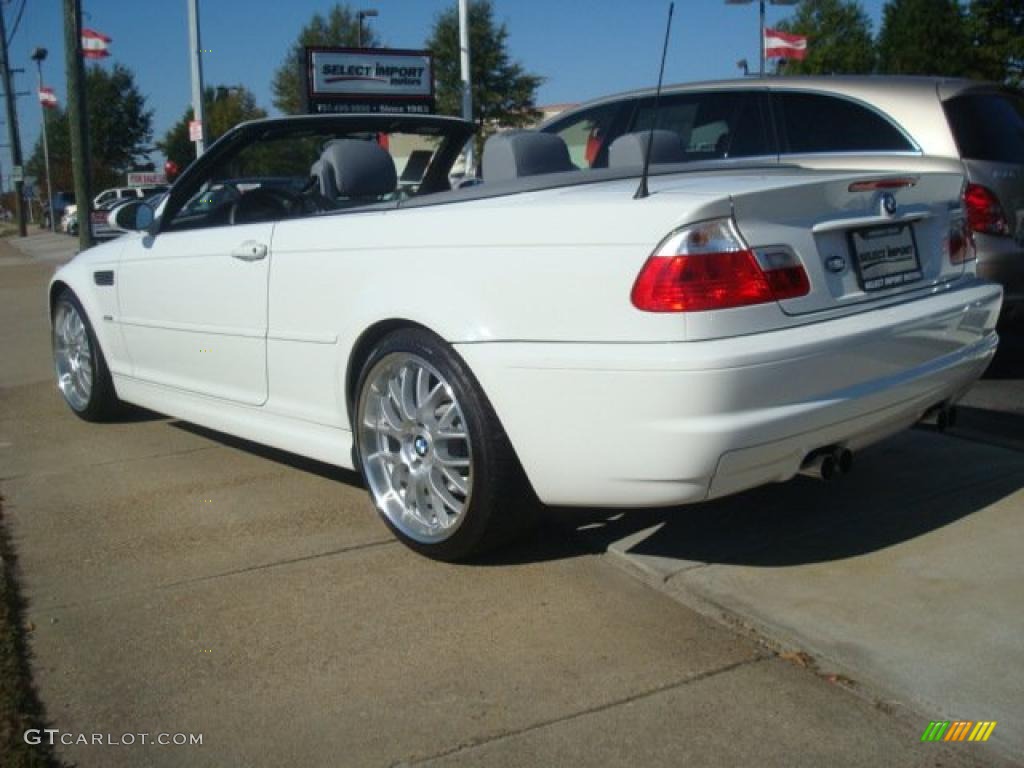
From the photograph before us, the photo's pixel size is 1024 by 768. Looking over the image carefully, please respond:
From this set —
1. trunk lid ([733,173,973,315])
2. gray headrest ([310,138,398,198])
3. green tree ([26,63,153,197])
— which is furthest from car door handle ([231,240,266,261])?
green tree ([26,63,153,197])

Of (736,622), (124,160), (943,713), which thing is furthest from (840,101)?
(124,160)

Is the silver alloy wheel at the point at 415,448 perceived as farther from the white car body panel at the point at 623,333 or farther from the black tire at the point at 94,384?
Answer: the black tire at the point at 94,384

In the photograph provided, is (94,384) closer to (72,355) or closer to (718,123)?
(72,355)

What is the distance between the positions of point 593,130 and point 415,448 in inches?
Answer: 177

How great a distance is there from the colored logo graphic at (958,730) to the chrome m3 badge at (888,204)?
5.35 feet

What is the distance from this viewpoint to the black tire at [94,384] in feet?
19.1

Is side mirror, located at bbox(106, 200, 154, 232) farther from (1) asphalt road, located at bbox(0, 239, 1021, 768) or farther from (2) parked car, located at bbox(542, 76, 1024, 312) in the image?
(2) parked car, located at bbox(542, 76, 1024, 312)

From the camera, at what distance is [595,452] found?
10.6 ft

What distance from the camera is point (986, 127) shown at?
20.1 feet

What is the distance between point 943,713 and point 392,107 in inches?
836

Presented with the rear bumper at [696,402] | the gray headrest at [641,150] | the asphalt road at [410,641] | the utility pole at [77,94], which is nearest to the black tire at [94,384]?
the asphalt road at [410,641]

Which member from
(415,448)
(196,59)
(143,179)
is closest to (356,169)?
(415,448)

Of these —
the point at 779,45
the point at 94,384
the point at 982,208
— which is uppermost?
the point at 779,45

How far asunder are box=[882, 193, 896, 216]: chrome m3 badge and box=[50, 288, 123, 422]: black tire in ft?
12.9
